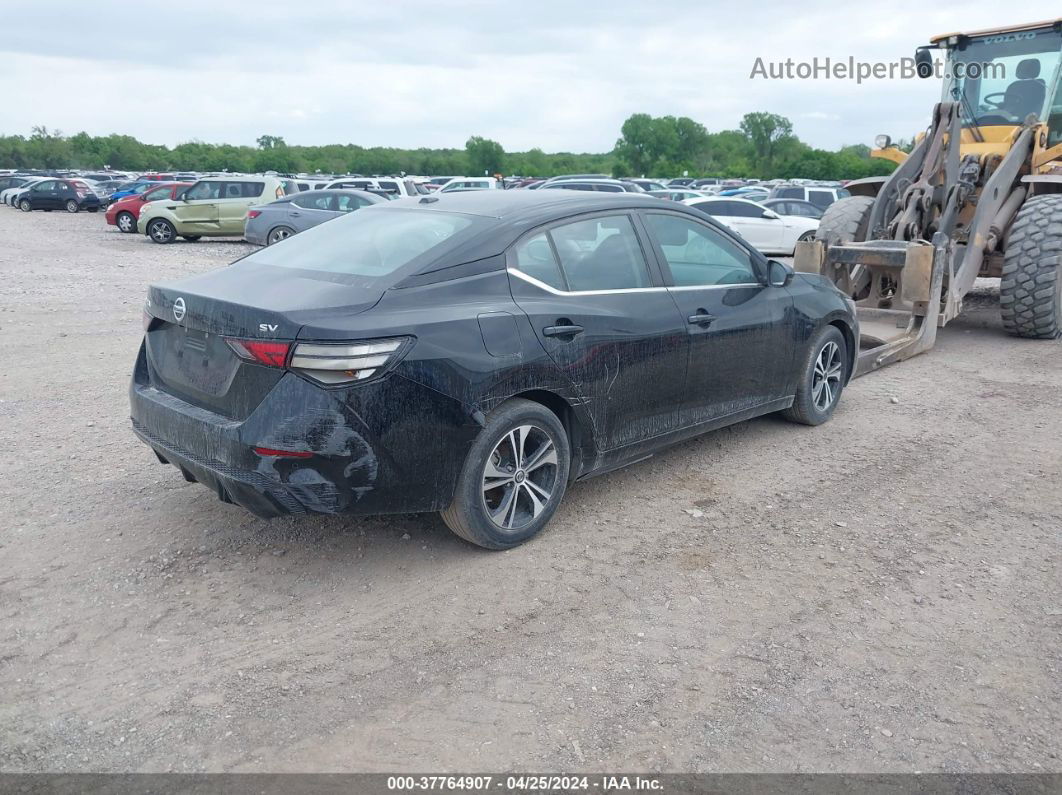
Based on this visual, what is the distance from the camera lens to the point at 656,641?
3.74 meters

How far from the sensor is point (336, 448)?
383 cm

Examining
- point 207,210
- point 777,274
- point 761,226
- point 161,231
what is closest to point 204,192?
point 207,210

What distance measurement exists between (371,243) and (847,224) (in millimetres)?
7103

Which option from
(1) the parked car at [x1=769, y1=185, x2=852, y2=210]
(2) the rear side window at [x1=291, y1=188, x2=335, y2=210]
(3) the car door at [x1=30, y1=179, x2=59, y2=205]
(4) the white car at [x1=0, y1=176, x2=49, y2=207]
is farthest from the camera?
(4) the white car at [x1=0, y1=176, x2=49, y2=207]

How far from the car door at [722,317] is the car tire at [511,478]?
1102 mm

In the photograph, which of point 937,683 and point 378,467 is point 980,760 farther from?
point 378,467

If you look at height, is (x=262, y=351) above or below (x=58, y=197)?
below

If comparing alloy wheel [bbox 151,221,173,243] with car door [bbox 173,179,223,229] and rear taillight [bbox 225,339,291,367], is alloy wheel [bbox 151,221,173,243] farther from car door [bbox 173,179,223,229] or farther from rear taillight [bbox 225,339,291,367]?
rear taillight [bbox 225,339,291,367]

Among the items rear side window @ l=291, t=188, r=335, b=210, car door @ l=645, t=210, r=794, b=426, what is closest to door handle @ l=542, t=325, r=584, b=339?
car door @ l=645, t=210, r=794, b=426

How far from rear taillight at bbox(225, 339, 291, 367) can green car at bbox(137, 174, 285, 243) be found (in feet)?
66.6

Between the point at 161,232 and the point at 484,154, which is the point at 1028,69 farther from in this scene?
the point at 484,154

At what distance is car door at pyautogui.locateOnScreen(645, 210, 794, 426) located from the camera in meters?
Result: 5.31

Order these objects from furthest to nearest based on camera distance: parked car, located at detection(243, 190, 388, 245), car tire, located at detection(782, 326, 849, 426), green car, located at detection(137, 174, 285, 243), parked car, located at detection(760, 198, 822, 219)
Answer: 1. green car, located at detection(137, 174, 285, 243)
2. parked car, located at detection(760, 198, 822, 219)
3. parked car, located at detection(243, 190, 388, 245)
4. car tire, located at detection(782, 326, 849, 426)

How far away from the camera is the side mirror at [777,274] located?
5.91 metres
